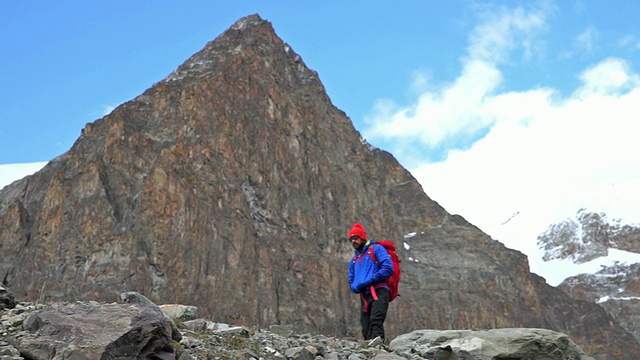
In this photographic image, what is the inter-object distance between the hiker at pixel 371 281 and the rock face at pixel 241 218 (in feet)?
229

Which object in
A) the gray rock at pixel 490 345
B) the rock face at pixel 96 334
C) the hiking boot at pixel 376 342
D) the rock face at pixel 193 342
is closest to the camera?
the rock face at pixel 96 334

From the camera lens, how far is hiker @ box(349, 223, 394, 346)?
447 inches

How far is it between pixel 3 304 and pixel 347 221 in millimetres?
108120

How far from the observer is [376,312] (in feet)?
37.1

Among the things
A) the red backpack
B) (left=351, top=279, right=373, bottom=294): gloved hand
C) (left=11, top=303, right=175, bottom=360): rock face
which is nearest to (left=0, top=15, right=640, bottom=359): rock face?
(left=351, top=279, right=373, bottom=294): gloved hand

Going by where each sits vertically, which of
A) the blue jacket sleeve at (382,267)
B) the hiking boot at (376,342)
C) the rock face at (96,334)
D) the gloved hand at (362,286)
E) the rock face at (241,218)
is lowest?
the rock face at (96,334)

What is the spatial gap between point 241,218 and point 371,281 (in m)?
89.1

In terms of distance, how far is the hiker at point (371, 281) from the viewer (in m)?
11.4

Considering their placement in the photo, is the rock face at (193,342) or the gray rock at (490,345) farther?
the gray rock at (490,345)

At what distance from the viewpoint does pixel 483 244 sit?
135 metres

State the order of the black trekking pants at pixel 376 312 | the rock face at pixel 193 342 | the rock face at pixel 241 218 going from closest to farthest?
the rock face at pixel 193 342 < the black trekking pants at pixel 376 312 < the rock face at pixel 241 218

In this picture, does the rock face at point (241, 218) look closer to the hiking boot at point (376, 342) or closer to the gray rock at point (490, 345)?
the hiking boot at point (376, 342)

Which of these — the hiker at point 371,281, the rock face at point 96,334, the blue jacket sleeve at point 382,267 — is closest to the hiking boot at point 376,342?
the hiker at point 371,281

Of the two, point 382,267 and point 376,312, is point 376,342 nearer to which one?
point 376,312
